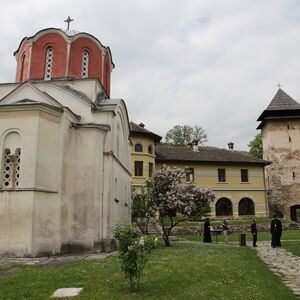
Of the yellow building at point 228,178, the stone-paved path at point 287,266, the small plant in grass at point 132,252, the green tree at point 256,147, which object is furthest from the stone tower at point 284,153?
the small plant in grass at point 132,252

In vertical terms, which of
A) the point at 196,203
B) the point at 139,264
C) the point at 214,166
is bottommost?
the point at 139,264

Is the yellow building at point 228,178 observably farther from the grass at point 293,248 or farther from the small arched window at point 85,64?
the small arched window at point 85,64

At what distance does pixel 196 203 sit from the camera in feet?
45.9

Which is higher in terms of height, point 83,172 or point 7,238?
point 83,172

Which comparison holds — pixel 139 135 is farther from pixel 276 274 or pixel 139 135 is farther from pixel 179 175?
pixel 276 274

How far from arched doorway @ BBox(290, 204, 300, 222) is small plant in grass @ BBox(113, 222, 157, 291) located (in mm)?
30878

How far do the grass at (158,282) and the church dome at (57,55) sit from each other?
31.5ft

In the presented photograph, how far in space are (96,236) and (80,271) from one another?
154 inches

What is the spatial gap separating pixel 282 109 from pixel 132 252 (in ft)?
106

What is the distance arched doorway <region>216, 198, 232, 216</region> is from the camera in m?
31.3

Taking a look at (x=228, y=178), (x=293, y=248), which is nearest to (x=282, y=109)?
(x=228, y=178)

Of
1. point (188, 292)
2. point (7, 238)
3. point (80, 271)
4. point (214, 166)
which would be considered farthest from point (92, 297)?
point (214, 166)

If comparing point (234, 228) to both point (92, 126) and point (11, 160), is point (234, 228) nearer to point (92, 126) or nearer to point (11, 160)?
point (92, 126)

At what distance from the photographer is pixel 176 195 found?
13680 mm
